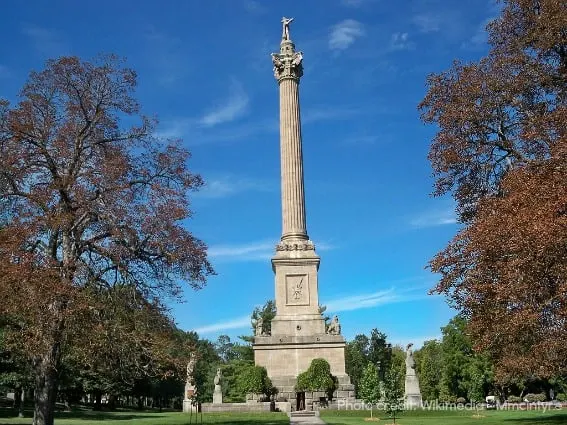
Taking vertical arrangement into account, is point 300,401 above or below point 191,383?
below

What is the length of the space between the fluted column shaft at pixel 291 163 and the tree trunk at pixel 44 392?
24.3 m

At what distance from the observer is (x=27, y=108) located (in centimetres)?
2053

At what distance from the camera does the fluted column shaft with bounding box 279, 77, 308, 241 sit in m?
42.6

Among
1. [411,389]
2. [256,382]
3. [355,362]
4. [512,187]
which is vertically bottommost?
[411,389]

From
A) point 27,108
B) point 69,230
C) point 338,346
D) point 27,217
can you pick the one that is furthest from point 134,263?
point 338,346

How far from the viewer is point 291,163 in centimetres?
4356

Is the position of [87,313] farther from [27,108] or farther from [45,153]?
[27,108]

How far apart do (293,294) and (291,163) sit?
30.3ft

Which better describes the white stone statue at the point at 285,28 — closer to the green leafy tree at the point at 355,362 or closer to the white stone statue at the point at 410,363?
the white stone statue at the point at 410,363

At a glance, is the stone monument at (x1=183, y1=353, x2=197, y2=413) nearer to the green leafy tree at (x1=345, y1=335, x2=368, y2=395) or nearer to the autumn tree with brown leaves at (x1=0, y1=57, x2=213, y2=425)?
the autumn tree with brown leaves at (x1=0, y1=57, x2=213, y2=425)

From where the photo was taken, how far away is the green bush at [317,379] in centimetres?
3550

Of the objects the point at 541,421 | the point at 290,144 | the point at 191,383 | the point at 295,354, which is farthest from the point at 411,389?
the point at 290,144

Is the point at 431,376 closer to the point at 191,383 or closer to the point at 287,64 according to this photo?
the point at 287,64

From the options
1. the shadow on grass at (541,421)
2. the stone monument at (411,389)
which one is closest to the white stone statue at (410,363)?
the stone monument at (411,389)
